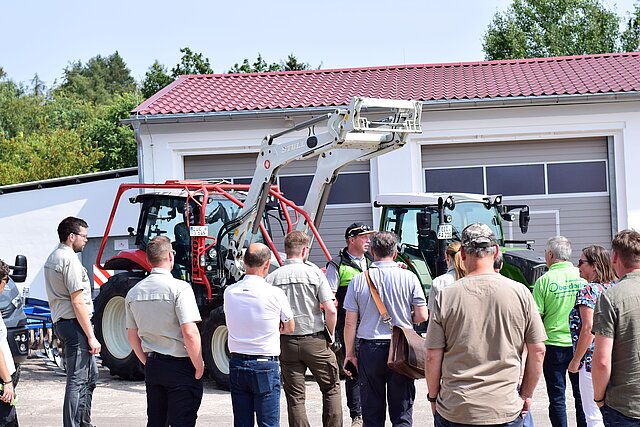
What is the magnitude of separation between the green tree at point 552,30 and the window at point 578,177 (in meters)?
29.0

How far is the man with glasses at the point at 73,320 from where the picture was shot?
7695mm

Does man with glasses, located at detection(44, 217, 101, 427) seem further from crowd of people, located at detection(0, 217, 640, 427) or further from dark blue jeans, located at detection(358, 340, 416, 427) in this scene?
dark blue jeans, located at detection(358, 340, 416, 427)

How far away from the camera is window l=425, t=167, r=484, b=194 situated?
58.7 feet

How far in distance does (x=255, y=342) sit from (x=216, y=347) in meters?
4.85

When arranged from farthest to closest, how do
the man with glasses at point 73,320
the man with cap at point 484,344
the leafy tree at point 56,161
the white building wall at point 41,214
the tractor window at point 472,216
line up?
the leafy tree at point 56,161 < the white building wall at point 41,214 < the tractor window at point 472,216 < the man with glasses at point 73,320 < the man with cap at point 484,344

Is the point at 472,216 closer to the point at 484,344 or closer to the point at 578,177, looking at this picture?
the point at 578,177

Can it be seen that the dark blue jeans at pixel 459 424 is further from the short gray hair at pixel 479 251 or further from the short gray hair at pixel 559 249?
the short gray hair at pixel 559 249

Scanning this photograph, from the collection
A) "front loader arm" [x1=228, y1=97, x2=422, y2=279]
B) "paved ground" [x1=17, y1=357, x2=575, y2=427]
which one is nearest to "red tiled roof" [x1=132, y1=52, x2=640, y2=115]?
"front loader arm" [x1=228, y1=97, x2=422, y2=279]

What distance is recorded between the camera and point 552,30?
151ft

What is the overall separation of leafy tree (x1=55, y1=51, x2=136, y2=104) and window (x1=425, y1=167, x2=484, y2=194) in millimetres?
57849

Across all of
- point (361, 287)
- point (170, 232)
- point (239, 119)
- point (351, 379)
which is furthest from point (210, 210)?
point (239, 119)

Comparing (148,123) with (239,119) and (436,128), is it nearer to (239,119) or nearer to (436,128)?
(239,119)

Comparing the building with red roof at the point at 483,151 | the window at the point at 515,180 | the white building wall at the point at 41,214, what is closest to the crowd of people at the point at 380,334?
the building with red roof at the point at 483,151

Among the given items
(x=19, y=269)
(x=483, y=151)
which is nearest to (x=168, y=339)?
(x=19, y=269)
